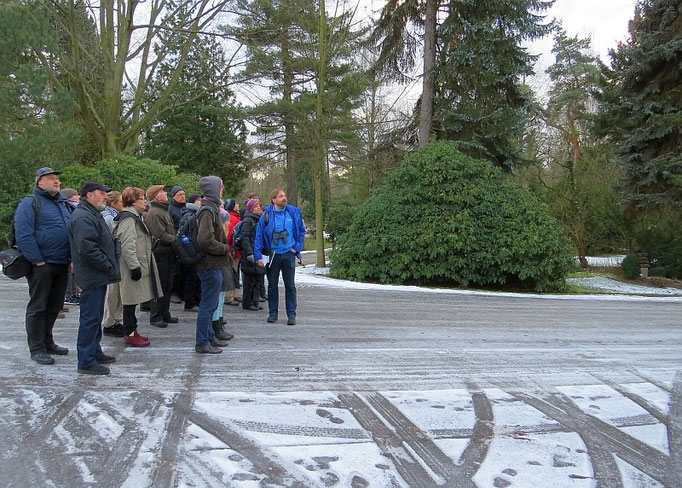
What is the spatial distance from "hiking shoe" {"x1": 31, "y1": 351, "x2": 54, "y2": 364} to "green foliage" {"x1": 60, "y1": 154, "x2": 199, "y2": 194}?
10100 mm

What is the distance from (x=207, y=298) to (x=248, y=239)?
247 centimetres

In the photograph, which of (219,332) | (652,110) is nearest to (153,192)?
(219,332)

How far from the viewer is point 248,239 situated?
24.9ft

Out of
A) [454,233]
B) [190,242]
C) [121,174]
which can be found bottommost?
[190,242]

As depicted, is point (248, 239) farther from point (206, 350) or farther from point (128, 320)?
point (206, 350)

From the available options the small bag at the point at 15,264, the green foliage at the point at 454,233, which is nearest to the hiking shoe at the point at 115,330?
the small bag at the point at 15,264

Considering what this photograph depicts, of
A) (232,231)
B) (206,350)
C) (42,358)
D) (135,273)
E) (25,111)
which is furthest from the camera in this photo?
(25,111)

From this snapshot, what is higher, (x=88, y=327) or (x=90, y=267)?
(x=90, y=267)

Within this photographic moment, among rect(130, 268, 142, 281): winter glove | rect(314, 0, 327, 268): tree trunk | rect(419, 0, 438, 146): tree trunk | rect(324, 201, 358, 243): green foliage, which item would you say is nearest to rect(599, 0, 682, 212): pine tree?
rect(419, 0, 438, 146): tree trunk

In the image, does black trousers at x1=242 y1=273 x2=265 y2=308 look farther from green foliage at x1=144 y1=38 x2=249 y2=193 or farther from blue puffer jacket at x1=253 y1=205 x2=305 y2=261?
green foliage at x1=144 y1=38 x2=249 y2=193

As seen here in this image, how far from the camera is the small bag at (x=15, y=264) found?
4520 millimetres

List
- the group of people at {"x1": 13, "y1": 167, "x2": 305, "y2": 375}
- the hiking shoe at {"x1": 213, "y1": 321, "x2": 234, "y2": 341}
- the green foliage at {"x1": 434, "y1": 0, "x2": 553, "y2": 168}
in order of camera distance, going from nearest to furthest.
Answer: the group of people at {"x1": 13, "y1": 167, "x2": 305, "y2": 375}, the hiking shoe at {"x1": 213, "y1": 321, "x2": 234, "y2": 341}, the green foliage at {"x1": 434, "y1": 0, "x2": 553, "y2": 168}

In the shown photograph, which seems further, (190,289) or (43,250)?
(190,289)

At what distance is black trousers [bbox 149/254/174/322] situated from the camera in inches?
258
